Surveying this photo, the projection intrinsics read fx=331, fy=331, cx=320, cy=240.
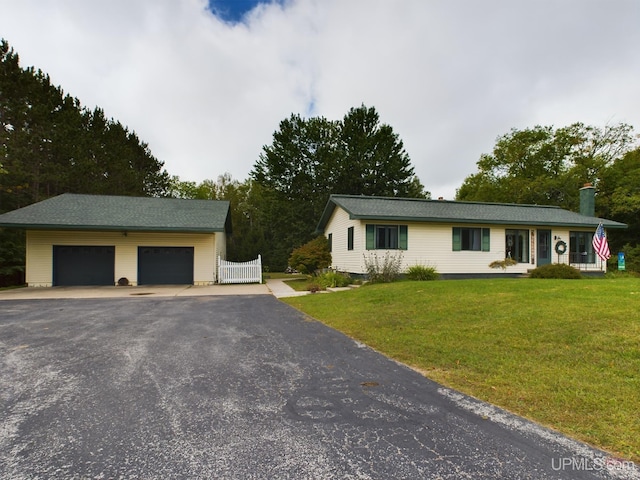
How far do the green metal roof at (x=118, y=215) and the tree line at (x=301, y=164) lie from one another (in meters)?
4.89

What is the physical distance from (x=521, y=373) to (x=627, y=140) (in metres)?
38.7

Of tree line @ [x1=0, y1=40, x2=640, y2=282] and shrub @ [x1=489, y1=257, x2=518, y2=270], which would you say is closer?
shrub @ [x1=489, y1=257, x2=518, y2=270]

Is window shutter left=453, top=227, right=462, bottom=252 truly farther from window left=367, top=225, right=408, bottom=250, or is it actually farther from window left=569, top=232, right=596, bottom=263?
window left=569, top=232, right=596, bottom=263

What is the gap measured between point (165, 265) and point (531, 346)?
1709 cm

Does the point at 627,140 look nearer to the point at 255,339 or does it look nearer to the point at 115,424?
the point at 255,339

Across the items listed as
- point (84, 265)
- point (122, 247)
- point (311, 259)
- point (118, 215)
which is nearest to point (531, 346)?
point (311, 259)

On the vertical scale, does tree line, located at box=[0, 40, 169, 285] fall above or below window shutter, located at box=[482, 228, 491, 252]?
above

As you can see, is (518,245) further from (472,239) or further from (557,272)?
(557,272)

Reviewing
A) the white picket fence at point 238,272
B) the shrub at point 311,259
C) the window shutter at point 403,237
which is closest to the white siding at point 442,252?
the window shutter at point 403,237

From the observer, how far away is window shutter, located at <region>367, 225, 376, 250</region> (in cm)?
1549

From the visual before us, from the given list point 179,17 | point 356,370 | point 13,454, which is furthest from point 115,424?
point 179,17

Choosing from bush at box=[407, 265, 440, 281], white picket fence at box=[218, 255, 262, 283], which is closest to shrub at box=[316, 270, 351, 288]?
bush at box=[407, 265, 440, 281]

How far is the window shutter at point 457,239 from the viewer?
54.0ft

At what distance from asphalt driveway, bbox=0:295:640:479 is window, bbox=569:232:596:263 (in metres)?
17.8
